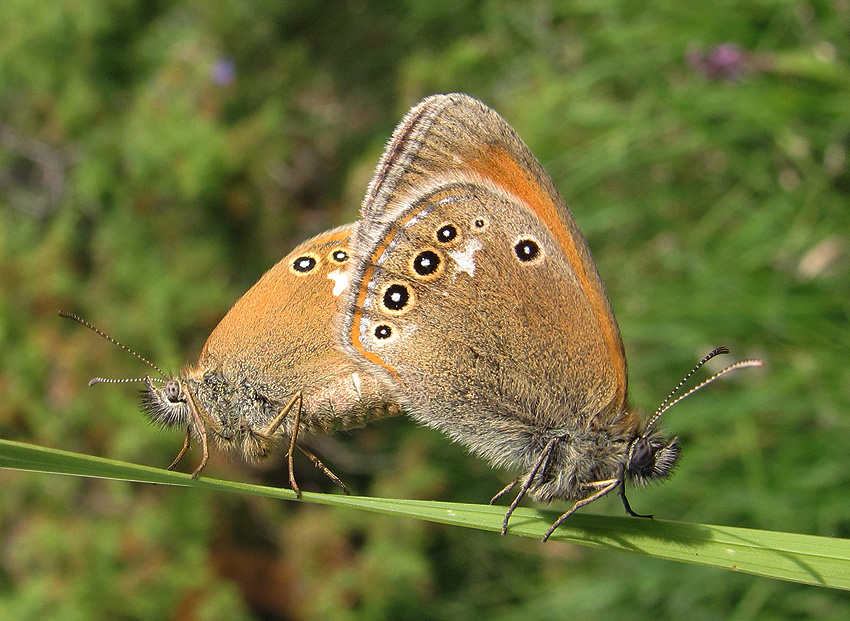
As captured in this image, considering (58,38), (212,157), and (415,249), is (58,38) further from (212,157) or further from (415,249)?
(415,249)

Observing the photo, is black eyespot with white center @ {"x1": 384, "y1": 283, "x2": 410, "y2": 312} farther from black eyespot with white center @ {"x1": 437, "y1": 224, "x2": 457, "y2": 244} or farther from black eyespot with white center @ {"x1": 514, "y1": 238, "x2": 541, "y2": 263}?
black eyespot with white center @ {"x1": 514, "y1": 238, "x2": 541, "y2": 263}

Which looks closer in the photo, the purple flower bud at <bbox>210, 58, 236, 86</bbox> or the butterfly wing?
the butterfly wing

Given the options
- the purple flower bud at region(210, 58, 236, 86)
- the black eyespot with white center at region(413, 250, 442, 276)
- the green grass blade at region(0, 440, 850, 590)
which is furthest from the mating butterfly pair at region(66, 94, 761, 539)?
the purple flower bud at region(210, 58, 236, 86)

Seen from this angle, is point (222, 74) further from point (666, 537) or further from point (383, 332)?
point (666, 537)

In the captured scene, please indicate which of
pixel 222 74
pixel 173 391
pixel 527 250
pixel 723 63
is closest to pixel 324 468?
pixel 173 391

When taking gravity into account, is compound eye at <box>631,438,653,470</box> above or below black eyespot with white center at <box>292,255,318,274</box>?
below

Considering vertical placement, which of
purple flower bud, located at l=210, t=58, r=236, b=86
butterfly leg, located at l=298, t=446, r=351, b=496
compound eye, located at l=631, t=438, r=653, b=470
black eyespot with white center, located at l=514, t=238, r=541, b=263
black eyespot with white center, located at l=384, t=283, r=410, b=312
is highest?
purple flower bud, located at l=210, t=58, r=236, b=86

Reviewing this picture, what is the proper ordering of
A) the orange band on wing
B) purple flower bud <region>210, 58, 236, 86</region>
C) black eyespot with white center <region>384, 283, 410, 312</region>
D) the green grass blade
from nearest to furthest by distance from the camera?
the green grass blade, the orange band on wing, black eyespot with white center <region>384, 283, 410, 312</region>, purple flower bud <region>210, 58, 236, 86</region>
